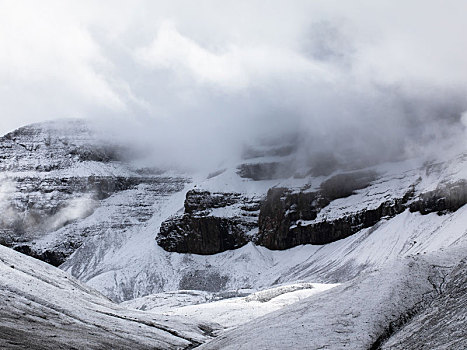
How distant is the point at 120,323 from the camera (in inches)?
2982

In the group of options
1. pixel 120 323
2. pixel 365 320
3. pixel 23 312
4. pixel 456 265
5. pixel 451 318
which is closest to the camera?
pixel 451 318

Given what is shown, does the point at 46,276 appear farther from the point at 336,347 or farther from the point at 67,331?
the point at 336,347

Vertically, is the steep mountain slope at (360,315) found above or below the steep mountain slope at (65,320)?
below

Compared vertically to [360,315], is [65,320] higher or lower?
higher

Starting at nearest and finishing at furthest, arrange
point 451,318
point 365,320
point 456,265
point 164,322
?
point 451,318 < point 365,320 < point 456,265 < point 164,322

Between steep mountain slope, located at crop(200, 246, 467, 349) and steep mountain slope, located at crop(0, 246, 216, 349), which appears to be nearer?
steep mountain slope, located at crop(200, 246, 467, 349)

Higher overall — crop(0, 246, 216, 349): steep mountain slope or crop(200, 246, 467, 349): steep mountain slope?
crop(0, 246, 216, 349): steep mountain slope

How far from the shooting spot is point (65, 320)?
231 ft

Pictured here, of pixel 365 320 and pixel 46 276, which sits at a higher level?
pixel 46 276

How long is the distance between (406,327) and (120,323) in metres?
33.3

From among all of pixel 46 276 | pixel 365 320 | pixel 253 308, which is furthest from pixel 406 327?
pixel 253 308

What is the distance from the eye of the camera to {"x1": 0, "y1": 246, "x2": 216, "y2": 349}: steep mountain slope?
61.0 m

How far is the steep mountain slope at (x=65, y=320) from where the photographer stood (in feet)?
200

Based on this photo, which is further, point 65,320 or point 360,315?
point 65,320
